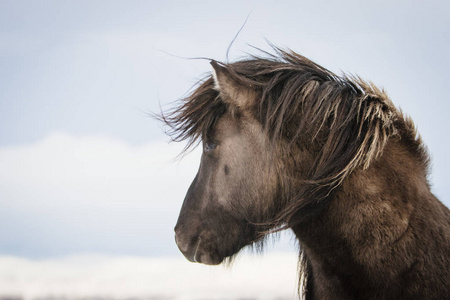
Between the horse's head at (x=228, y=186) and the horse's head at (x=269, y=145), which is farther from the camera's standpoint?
the horse's head at (x=228, y=186)

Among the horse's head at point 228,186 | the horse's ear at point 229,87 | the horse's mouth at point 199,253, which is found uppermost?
the horse's ear at point 229,87

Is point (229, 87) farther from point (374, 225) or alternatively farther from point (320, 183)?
point (374, 225)

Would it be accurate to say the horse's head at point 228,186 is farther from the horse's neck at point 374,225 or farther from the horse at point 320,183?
the horse's neck at point 374,225

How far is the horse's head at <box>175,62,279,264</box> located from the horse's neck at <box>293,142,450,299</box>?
41cm

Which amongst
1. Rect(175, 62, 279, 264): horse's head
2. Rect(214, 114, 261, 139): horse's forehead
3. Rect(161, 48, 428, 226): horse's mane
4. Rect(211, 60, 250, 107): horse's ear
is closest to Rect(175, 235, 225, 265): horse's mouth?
Rect(175, 62, 279, 264): horse's head

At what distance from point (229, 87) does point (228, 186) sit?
0.73 meters

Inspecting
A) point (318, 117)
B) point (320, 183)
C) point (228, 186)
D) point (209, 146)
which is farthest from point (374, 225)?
point (209, 146)

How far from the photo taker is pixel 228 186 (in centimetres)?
337

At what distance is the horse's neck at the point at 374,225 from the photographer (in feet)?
9.98

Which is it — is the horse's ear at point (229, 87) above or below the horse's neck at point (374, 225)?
above

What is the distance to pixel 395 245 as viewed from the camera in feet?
9.97

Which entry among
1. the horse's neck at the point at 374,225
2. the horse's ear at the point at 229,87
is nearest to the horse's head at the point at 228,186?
the horse's ear at the point at 229,87

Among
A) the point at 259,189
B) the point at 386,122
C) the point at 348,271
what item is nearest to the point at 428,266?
the point at 348,271

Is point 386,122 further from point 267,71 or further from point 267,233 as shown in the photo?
point 267,233
